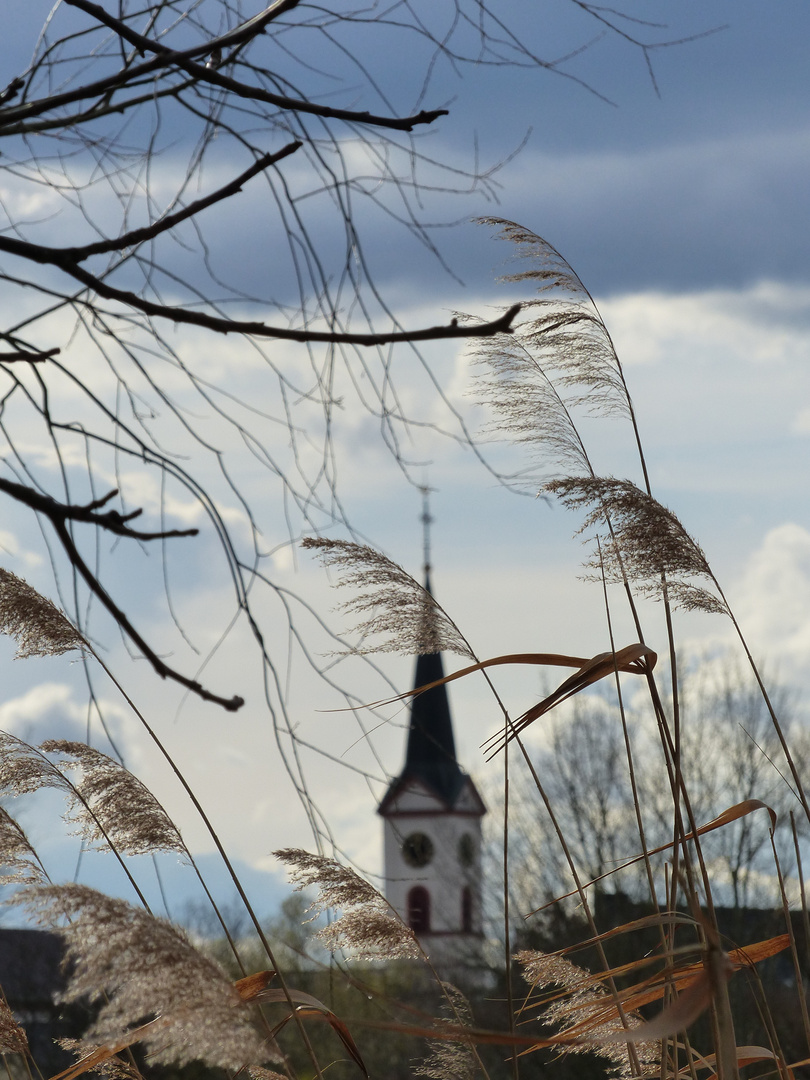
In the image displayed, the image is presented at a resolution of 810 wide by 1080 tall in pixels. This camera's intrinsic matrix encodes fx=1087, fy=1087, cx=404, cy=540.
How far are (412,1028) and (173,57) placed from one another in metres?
1.47

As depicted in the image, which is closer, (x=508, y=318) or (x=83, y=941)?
(x=83, y=941)

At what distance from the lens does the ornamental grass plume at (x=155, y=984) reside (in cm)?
94

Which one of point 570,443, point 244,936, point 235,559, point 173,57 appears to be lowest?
point 244,936

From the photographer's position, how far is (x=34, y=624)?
189cm

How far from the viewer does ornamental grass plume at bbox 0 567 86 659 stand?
1.88 m

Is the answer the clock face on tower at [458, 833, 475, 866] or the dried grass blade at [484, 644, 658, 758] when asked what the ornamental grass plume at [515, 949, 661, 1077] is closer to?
the dried grass blade at [484, 644, 658, 758]

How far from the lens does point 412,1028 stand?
Result: 3.00 feet

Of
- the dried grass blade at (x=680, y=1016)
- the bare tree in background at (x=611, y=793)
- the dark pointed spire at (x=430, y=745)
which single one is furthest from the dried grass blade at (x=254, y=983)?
the dark pointed spire at (x=430, y=745)

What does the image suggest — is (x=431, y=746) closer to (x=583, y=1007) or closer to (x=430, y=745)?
(x=430, y=745)

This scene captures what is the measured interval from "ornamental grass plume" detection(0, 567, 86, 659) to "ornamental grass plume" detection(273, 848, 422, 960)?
20.7 inches

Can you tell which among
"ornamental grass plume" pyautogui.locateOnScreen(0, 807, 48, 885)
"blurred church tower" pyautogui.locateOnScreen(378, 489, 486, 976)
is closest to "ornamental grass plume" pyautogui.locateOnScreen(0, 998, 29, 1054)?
"ornamental grass plume" pyautogui.locateOnScreen(0, 807, 48, 885)

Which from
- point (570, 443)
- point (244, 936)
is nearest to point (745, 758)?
point (244, 936)

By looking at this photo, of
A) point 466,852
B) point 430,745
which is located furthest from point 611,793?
point 430,745

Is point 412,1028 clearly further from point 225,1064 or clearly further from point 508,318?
point 508,318
